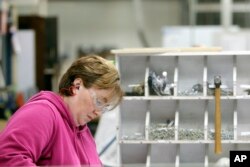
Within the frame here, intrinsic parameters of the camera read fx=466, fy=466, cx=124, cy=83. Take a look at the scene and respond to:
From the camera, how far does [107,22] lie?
8.84m

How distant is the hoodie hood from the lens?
1446mm

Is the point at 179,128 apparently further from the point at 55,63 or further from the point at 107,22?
the point at 107,22

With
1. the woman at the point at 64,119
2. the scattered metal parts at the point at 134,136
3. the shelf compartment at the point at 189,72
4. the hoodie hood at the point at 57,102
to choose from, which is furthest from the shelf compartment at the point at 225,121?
the hoodie hood at the point at 57,102

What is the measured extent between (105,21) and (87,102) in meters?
7.45

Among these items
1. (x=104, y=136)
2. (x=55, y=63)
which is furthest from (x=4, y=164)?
(x=55, y=63)

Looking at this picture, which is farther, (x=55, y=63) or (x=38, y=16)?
(x=55, y=63)

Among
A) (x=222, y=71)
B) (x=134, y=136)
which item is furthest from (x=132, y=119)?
(x=222, y=71)

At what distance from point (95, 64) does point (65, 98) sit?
0.16 m

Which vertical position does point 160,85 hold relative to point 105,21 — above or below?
below

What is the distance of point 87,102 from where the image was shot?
4.90 feet

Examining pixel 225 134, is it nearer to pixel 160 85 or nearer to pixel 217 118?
pixel 217 118

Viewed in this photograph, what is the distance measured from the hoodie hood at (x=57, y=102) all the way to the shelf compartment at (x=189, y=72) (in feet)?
1.48

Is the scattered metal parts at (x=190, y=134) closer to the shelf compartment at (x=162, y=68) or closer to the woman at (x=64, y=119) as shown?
the shelf compartment at (x=162, y=68)

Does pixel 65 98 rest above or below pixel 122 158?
above
